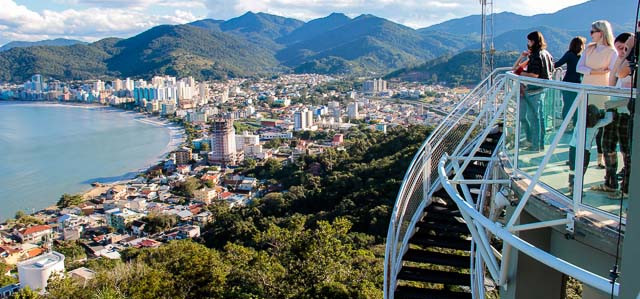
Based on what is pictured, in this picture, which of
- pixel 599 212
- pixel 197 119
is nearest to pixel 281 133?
pixel 197 119

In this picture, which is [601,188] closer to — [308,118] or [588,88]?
[588,88]

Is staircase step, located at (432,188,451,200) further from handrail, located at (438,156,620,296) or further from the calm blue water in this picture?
the calm blue water

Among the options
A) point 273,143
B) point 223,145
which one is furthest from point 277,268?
point 273,143

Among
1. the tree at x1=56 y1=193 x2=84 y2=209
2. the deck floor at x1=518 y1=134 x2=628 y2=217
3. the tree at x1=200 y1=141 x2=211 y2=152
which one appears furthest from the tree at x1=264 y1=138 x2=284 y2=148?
the deck floor at x1=518 y1=134 x2=628 y2=217

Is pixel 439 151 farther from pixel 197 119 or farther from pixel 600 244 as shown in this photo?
pixel 197 119

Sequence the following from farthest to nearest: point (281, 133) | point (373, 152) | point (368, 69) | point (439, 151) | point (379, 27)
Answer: point (379, 27), point (368, 69), point (281, 133), point (373, 152), point (439, 151)
